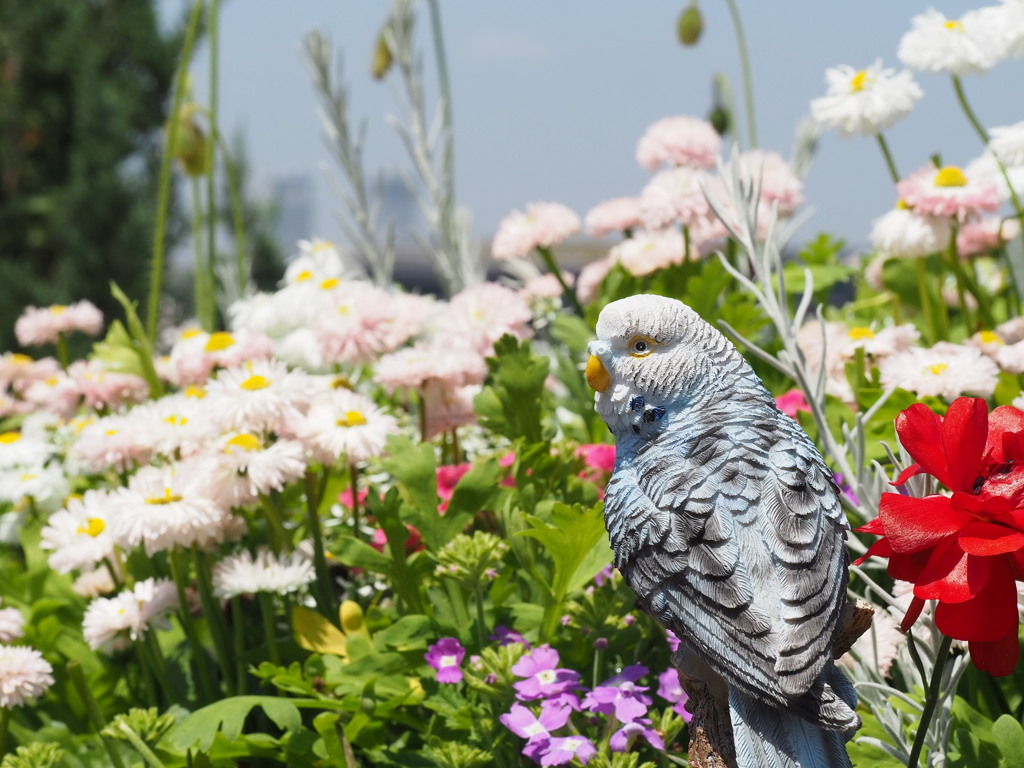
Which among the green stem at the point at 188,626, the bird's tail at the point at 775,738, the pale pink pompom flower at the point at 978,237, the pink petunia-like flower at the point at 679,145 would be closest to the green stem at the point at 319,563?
the green stem at the point at 188,626

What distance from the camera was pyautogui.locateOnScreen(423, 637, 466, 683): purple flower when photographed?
883 mm

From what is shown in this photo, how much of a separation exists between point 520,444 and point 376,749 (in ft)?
1.16

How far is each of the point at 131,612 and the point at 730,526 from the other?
742mm

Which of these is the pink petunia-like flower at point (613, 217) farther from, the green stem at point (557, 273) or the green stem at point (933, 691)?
the green stem at point (933, 691)

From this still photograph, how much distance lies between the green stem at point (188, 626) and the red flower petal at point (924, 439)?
0.78 meters

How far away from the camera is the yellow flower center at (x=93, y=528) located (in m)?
1.10

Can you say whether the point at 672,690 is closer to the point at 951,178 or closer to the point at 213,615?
the point at 213,615

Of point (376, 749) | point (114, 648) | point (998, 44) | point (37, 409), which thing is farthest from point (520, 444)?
point (37, 409)

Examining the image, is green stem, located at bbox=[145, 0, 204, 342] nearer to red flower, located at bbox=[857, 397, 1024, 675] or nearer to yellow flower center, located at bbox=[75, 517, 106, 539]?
yellow flower center, located at bbox=[75, 517, 106, 539]

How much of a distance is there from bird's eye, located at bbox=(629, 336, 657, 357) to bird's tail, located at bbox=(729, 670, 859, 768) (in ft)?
0.73

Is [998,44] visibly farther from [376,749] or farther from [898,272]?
[376,749]

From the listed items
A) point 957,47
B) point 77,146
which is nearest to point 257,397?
point 957,47

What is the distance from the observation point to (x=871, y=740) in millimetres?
724

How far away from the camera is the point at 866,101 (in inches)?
53.3
